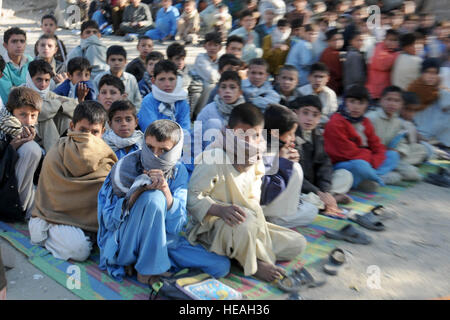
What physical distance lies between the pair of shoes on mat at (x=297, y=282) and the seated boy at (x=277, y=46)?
4428 millimetres

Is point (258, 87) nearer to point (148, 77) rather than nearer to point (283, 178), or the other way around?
point (148, 77)

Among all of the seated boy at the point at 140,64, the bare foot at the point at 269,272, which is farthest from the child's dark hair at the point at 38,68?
the bare foot at the point at 269,272

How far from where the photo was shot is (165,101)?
4.66 meters

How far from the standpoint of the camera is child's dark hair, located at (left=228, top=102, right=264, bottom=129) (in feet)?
10.6

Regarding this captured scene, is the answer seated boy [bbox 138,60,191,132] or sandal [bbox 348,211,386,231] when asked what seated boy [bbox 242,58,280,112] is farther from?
sandal [bbox 348,211,386,231]

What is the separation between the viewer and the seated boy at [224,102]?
443 centimetres

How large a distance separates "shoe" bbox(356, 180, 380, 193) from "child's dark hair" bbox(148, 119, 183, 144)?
2.16m

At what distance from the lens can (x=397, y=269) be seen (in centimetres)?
325

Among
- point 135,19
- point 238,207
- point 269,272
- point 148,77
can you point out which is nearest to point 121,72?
point 148,77

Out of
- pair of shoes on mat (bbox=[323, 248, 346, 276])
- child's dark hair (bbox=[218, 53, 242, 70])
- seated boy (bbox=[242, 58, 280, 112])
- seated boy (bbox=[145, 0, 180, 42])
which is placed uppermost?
seated boy (bbox=[145, 0, 180, 42])

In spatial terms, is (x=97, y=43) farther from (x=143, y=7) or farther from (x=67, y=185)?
(x=143, y=7)

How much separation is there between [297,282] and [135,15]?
8623mm

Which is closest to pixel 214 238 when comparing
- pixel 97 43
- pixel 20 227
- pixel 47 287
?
pixel 47 287

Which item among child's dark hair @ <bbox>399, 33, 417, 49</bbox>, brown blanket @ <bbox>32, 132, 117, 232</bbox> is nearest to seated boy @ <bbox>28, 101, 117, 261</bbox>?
brown blanket @ <bbox>32, 132, 117, 232</bbox>
